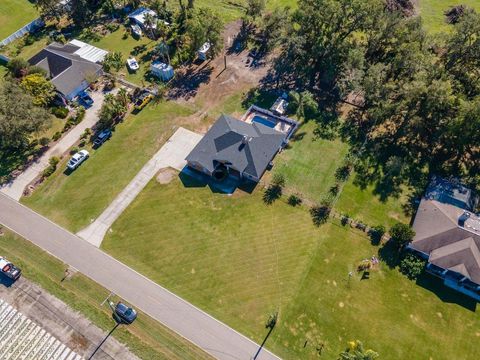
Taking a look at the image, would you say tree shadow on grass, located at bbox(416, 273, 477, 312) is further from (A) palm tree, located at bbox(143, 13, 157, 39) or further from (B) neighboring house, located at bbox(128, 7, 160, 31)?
(B) neighboring house, located at bbox(128, 7, 160, 31)

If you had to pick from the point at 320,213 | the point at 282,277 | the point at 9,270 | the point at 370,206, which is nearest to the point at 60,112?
the point at 9,270

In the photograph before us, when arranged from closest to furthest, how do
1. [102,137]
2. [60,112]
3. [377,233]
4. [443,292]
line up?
[443,292], [377,233], [102,137], [60,112]

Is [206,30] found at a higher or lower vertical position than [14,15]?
higher

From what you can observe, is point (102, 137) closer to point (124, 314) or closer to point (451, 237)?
point (124, 314)

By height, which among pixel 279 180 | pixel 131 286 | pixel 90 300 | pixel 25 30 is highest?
pixel 25 30

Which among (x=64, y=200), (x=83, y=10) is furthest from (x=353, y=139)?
(x=83, y=10)

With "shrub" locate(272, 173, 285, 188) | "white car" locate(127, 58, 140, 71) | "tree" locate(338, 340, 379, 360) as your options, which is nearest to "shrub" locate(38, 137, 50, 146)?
"white car" locate(127, 58, 140, 71)
